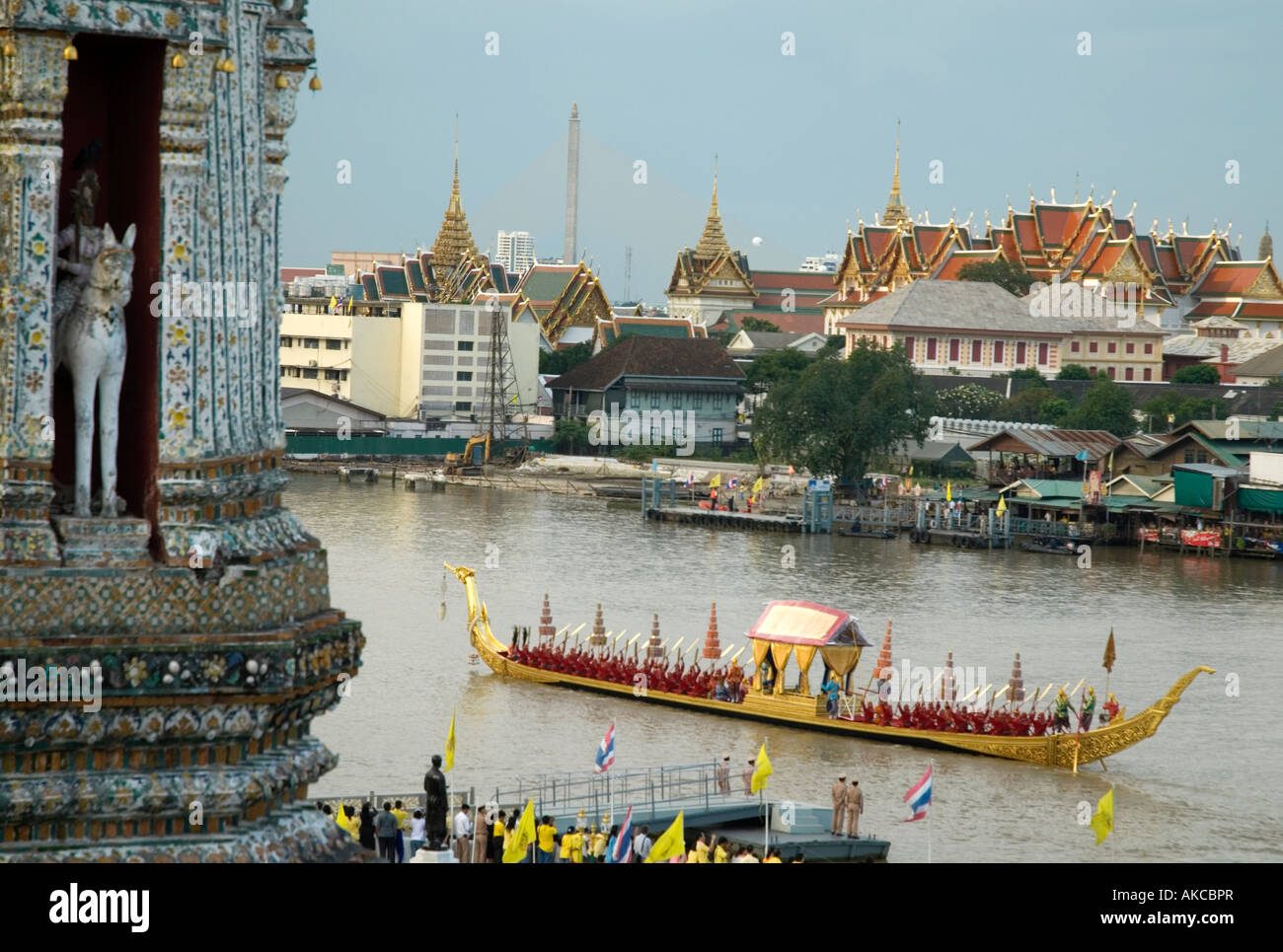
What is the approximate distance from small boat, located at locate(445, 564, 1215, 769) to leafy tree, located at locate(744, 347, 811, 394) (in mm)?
43735

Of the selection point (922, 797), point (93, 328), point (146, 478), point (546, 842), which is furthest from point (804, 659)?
point (93, 328)

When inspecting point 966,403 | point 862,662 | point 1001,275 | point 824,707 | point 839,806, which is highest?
point 1001,275

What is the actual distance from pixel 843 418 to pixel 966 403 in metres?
13.4

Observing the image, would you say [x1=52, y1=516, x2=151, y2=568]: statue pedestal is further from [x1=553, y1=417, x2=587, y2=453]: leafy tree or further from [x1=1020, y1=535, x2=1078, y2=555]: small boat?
[x1=553, y1=417, x2=587, y2=453]: leafy tree

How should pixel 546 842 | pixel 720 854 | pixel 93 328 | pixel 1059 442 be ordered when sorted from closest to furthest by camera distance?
pixel 93 328 → pixel 720 854 → pixel 546 842 → pixel 1059 442

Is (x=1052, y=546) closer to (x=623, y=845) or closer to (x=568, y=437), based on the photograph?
(x=568, y=437)

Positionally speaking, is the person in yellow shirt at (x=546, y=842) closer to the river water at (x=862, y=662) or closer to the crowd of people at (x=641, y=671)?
the river water at (x=862, y=662)

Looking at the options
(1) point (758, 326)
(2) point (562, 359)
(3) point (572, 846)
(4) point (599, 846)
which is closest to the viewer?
(3) point (572, 846)

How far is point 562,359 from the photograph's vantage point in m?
77.8

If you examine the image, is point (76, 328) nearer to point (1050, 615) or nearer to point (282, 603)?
point (282, 603)

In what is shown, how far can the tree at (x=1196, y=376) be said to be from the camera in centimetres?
7362

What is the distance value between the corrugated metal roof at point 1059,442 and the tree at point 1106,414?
4.76 meters

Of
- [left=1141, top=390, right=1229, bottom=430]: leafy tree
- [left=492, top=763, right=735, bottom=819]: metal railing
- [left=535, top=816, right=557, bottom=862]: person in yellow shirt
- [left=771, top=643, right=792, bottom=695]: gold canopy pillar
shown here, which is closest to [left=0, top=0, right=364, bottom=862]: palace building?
[left=535, top=816, right=557, bottom=862]: person in yellow shirt

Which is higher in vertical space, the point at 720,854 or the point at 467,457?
the point at 720,854
